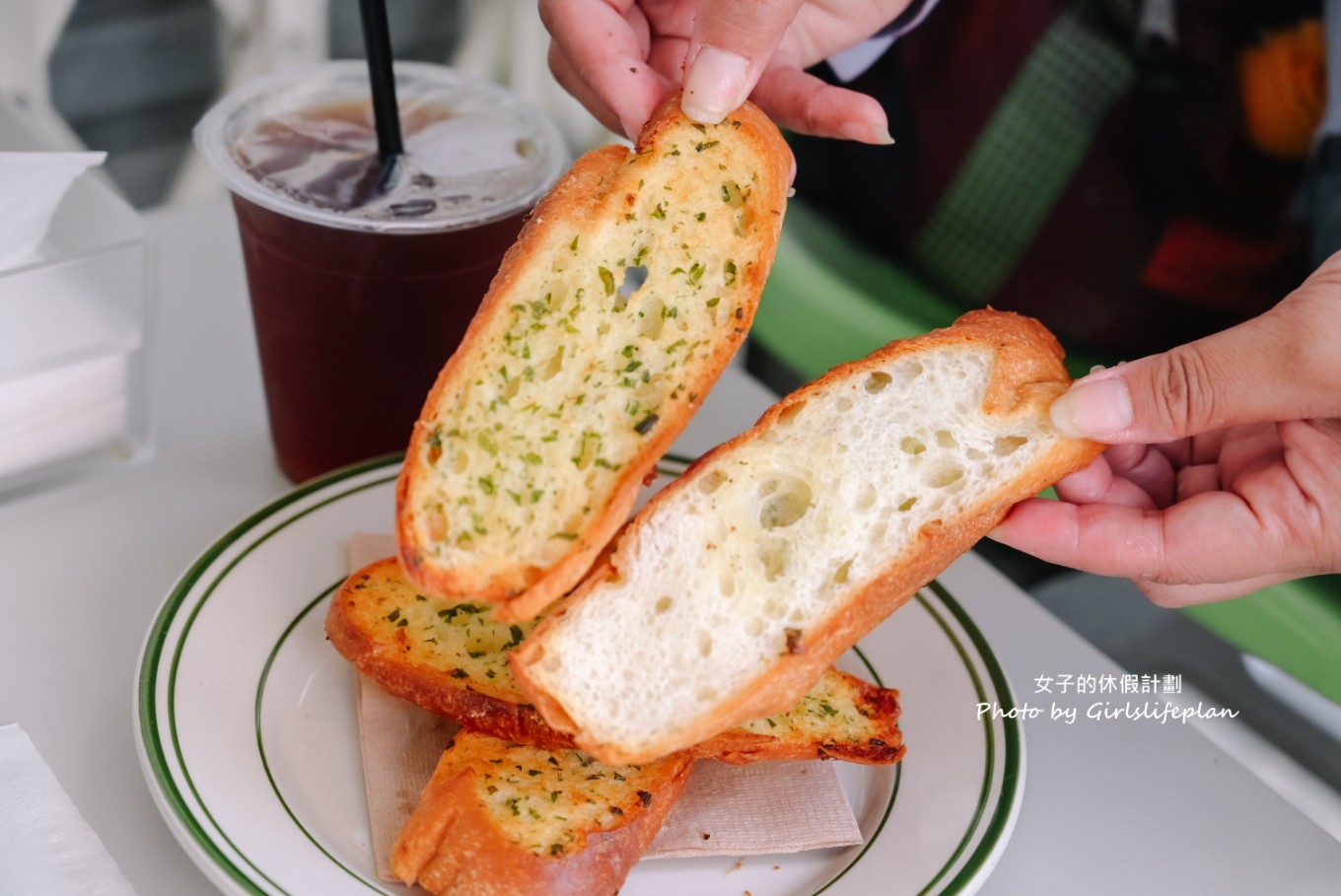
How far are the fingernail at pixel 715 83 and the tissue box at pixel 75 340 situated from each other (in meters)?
0.69

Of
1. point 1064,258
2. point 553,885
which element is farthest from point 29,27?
point 553,885

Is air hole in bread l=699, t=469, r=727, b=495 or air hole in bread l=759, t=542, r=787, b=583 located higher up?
air hole in bread l=699, t=469, r=727, b=495

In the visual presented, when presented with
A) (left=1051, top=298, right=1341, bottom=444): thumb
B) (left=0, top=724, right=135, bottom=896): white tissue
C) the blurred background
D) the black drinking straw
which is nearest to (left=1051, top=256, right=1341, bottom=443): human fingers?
(left=1051, top=298, right=1341, bottom=444): thumb

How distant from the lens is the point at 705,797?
1.18m

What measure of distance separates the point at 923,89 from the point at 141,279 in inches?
55.7

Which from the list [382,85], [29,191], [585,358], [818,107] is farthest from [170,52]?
[585,358]

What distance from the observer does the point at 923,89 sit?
2.23 meters

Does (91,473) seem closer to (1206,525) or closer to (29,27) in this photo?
(1206,525)

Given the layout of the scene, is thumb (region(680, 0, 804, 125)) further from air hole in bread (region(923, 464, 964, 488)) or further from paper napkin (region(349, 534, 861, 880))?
paper napkin (region(349, 534, 861, 880))

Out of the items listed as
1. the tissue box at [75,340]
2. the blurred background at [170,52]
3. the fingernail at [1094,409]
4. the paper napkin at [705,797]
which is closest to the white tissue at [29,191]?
the tissue box at [75,340]

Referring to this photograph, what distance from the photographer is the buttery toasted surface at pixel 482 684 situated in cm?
115

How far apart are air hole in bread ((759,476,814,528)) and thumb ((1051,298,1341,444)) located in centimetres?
26

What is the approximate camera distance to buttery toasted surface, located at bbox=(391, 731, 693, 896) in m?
→ 1.03

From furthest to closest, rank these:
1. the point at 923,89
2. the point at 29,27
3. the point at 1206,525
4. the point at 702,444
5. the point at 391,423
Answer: the point at 29,27
the point at 923,89
the point at 702,444
the point at 391,423
the point at 1206,525
